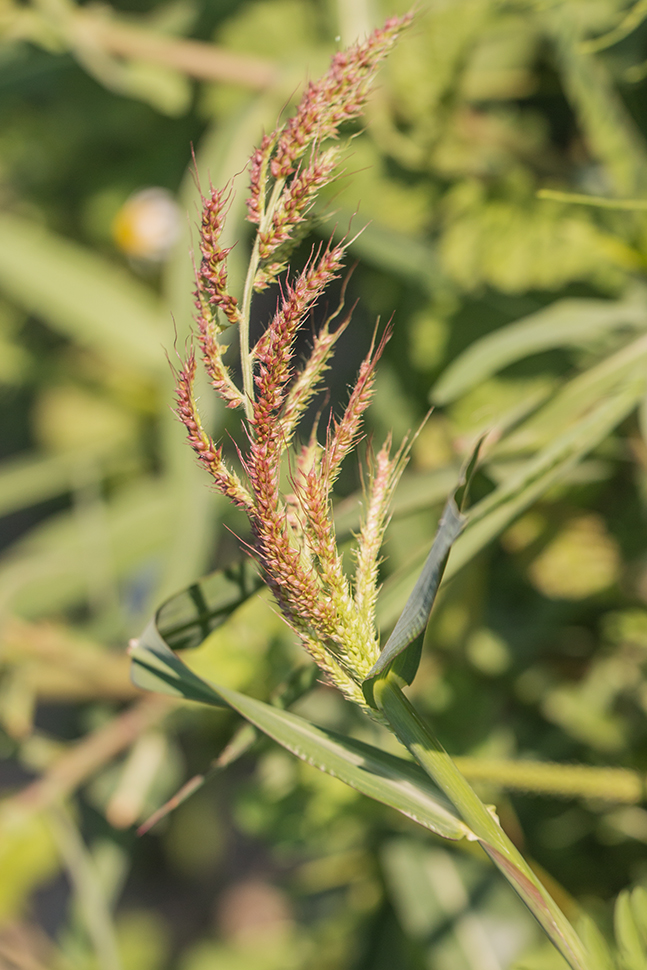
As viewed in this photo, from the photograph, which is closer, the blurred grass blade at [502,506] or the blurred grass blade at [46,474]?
the blurred grass blade at [502,506]

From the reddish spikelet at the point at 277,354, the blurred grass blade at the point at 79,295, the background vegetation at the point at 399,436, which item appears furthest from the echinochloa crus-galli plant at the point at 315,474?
the blurred grass blade at the point at 79,295

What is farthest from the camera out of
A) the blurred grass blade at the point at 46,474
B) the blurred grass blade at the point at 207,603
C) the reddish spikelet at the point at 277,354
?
the blurred grass blade at the point at 46,474

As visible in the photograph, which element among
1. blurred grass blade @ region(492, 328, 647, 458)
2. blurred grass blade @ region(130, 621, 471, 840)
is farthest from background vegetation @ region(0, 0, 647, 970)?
blurred grass blade @ region(130, 621, 471, 840)

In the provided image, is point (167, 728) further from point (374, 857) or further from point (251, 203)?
point (251, 203)

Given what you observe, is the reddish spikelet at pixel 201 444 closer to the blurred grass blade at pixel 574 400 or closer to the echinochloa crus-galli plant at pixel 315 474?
the echinochloa crus-galli plant at pixel 315 474

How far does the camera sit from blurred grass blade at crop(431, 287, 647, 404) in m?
0.44

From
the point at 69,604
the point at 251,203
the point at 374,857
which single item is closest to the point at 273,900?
the point at 374,857

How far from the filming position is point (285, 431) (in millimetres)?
220

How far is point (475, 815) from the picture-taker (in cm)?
23

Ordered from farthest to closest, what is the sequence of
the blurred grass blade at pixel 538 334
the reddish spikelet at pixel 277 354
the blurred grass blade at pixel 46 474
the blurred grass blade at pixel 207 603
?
the blurred grass blade at pixel 46 474
the blurred grass blade at pixel 538 334
the blurred grass blade at pixel 207 603
the reddish spikelet at pixel 277 354

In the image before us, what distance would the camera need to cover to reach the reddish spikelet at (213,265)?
0.21 metres

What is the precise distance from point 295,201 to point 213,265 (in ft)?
0.12

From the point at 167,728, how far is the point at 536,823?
38cm

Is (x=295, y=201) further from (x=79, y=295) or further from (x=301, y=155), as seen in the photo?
(x=79, y=295)
